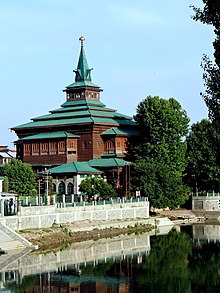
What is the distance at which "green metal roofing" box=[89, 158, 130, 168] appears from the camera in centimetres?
6700

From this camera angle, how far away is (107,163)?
222ft

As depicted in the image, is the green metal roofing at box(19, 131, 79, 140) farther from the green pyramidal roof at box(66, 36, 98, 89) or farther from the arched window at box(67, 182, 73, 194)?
the green pyramidal roof at box(66, 36, 98, 89)

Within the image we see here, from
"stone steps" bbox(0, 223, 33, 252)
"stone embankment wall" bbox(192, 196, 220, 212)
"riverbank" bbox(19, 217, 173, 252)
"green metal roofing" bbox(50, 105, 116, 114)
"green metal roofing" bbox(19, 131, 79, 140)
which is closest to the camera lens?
"stone steps" bbox(0, 223, 33, 252)

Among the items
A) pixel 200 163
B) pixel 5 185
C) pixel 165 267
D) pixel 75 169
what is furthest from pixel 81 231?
pixel 200 163

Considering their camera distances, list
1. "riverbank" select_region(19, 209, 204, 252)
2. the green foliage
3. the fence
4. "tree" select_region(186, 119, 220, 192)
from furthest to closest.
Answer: "tree" select_region(186, 119, 220, 192)
the green foliage
the fence
"riverbank" select_region(19, 209, 204, 252)

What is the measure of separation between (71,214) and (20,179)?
1200 cm

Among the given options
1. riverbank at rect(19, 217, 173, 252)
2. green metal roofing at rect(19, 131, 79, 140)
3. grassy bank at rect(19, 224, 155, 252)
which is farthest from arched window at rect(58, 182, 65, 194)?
grassy bank at rect(19, 224, 155, 252)

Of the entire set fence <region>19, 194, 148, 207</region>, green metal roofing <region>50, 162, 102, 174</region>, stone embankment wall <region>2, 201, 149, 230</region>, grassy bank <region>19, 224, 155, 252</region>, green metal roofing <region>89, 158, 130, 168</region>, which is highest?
green metal roofing <region>89, 158, 130, 168</region>

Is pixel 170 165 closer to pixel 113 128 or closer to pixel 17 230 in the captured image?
pixel 113 128

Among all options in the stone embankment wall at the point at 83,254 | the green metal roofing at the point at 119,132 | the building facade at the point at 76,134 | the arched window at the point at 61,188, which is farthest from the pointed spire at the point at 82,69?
the stone embankment wall at the point at 83,254

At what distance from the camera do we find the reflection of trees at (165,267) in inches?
1277

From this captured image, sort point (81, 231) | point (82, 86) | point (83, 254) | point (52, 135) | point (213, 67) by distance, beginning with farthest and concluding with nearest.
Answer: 1. point (82, 86)
2. point (52, 135)
3. point (81, 231)
4. point (83, 254)
5. point (213, 67)

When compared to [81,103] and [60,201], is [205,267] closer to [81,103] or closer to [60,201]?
[60,201]

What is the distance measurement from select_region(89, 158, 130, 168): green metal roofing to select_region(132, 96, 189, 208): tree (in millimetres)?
1638
